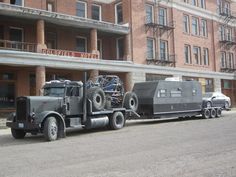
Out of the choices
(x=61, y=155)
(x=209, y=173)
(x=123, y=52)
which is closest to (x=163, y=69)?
(x=123, y=52)

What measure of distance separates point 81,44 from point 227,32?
76.0 feet

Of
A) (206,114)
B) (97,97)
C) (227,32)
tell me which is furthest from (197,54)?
(97,97)

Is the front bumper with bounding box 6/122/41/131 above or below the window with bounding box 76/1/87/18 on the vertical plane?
below

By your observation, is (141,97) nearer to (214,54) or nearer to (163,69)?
(163,69)

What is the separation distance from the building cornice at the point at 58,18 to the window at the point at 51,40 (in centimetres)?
236

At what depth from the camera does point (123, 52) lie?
1396 inches

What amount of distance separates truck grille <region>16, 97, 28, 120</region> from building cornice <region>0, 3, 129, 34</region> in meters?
11.9

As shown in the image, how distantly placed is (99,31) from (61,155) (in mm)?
23059

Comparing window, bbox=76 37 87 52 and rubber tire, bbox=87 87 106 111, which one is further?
Result: window, bbox=76 37 87 52

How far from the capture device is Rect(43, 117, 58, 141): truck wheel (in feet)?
50.3

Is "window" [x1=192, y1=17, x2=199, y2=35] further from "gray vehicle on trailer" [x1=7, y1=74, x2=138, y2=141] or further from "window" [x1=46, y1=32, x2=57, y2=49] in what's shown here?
"gray vehicle on trailer" [x1=7, y1=74, x2=138, y2=141]

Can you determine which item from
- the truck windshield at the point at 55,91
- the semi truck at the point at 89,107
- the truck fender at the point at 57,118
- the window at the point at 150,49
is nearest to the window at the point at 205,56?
the window at the point at 150,49

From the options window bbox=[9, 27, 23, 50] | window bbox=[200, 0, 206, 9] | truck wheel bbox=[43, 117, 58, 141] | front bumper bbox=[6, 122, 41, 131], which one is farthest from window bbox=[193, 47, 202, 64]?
front bumper bbox=[6, 122, 41, 131]

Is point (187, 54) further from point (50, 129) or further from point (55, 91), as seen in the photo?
point (50, 129)
